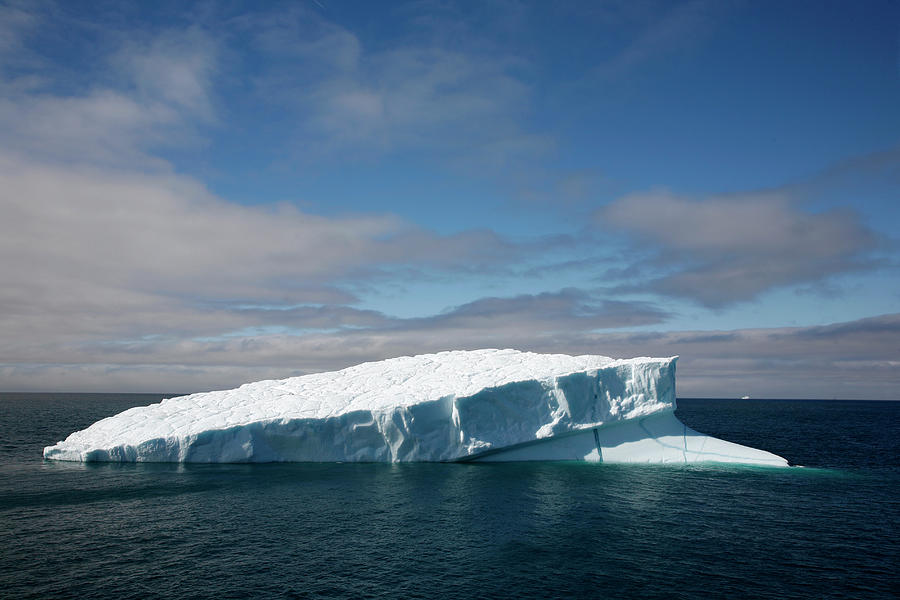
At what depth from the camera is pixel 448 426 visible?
27.5 meters

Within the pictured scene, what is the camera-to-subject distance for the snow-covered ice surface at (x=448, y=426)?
26562 millimetres

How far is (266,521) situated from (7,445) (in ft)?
94.5

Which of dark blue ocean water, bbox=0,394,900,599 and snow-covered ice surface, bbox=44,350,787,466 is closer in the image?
dark blue ocean water, bbox=0,394,900,599

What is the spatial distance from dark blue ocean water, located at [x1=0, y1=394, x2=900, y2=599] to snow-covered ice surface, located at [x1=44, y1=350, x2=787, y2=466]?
1.59m

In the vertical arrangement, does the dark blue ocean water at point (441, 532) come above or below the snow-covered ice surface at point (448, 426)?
below

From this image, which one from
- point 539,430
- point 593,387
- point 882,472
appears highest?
point 593,387

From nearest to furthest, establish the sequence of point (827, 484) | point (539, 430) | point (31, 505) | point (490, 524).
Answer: point (490, 524) → point (31, 505) → point (827, 484) → point (539, 430)

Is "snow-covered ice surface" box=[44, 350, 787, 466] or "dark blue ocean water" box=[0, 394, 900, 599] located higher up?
"snow-covered ice surface" box=[44, 350, 787, 466]

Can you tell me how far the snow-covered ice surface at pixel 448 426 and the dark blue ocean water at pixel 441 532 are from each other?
1.59 metres

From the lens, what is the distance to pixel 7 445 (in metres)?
33.9

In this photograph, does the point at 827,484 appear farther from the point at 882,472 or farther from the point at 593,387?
the point at 593,387

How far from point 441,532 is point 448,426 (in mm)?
11672

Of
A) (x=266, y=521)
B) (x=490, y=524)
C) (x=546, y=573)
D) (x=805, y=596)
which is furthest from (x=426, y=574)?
(x=805, y=596)

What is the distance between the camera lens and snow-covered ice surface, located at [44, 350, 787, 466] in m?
26.6
